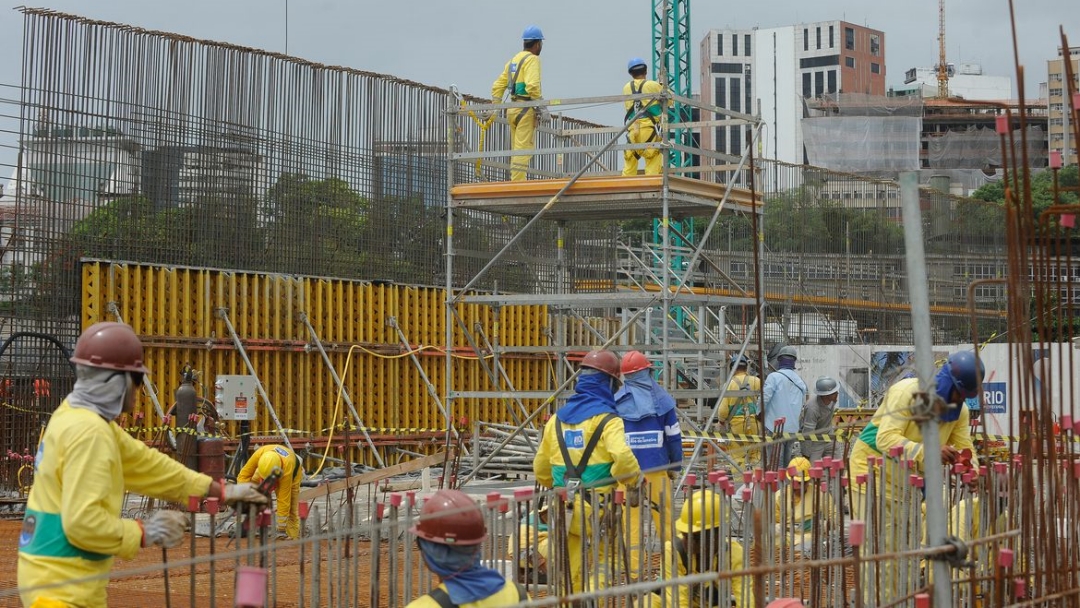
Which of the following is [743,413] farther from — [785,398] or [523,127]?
[523,127]

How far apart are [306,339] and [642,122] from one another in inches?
251

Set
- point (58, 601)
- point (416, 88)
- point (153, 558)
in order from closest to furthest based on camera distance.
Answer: point (58, 601) < point (153, 558) < point (416, 88)

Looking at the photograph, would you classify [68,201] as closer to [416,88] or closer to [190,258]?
[190,258]

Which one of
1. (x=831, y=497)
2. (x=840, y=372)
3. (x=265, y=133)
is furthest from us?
(x=840, y=372)

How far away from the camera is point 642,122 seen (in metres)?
14.7

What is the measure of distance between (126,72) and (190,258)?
2.37 metres

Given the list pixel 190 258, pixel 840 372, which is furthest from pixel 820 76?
pixel 190 258

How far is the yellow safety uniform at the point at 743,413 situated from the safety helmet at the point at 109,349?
1148 centimetres

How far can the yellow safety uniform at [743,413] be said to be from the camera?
17.0m

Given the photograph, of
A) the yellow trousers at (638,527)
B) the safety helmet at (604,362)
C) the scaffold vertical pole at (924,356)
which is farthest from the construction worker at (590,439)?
→ the scaffold vertical pole at (924,356)

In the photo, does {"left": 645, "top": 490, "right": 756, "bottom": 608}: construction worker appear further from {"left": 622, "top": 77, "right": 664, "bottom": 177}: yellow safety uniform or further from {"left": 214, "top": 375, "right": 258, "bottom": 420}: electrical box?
{"left": 214, "top": 375, "right": 258, "bottom": 420}: electrical box

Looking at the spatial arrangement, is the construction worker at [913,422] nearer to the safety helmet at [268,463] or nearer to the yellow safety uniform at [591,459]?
the yellow safety uniform at [591,459]

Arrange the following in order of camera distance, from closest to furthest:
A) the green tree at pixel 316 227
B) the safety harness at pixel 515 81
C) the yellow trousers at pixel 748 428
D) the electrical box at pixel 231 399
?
the safety harness at pixel 515 81, the electrical box at pixel 231 399, the yellow trousers at pixel 748 428, the green tree at pixel 316 227

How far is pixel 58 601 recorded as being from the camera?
4.98m
